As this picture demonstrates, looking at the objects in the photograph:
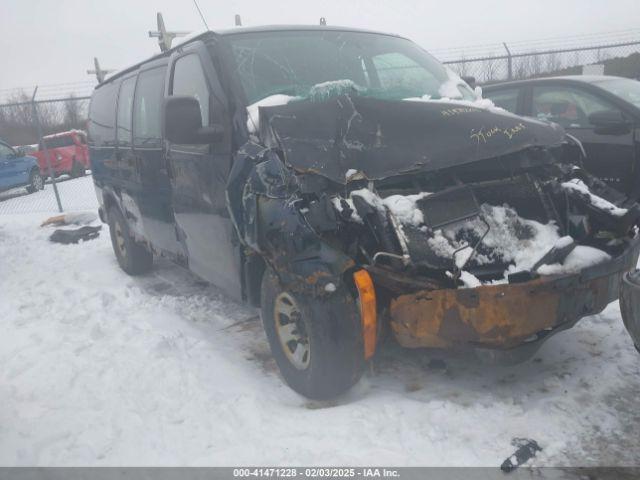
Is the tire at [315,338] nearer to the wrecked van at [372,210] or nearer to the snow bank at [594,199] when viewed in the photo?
the wrecked van at [372,210]

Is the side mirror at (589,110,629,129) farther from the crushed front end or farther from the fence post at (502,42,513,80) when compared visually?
the fence post at (502,42,513,80)

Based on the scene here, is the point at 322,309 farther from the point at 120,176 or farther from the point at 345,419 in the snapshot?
the point at 120,176

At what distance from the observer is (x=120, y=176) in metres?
5.52

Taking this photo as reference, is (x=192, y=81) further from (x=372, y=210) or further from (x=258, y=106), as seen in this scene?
(x=372, y=210)

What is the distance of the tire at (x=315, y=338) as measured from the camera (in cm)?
268

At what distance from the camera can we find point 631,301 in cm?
256

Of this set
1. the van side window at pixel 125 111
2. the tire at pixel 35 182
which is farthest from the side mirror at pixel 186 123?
the tire at pixel 35 182

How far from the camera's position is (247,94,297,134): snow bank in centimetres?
322

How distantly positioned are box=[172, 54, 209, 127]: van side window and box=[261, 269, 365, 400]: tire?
1298 mm

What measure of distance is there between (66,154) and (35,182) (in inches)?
80.9

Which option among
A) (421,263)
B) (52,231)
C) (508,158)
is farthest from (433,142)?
(52,231)

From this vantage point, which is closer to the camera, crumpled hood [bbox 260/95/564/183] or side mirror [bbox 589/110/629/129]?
crumpled hood [bbox 260/95/564/183]

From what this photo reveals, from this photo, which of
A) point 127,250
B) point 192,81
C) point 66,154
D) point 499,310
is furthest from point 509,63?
point 66,154

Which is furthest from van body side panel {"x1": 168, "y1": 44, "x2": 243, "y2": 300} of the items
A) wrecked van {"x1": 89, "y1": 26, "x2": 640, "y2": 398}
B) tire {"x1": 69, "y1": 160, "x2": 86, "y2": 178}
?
tire {"x1": 69, "y1": 160, "x2": 86, "y2": 178}
